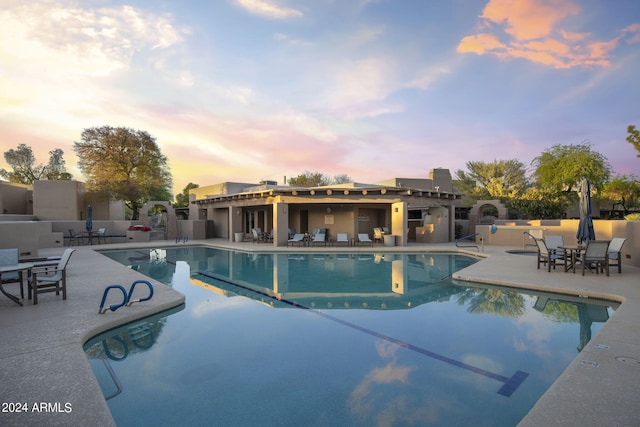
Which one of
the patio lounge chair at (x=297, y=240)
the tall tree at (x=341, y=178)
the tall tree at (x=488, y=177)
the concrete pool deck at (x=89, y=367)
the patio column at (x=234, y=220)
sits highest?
the tall tree at (x=341, y=178)

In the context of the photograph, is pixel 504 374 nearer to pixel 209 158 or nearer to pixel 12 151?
pixel 209 158

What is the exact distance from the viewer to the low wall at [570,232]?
29.3ft

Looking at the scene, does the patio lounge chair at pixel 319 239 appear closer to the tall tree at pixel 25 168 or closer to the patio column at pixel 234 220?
the patio column at pixel 234 220

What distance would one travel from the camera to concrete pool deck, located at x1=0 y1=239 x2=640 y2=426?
239 centimetres

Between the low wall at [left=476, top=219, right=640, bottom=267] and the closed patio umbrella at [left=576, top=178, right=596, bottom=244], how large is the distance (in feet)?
4.28

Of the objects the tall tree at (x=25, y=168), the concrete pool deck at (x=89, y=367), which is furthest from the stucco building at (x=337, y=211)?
the tall tree at (x=25, y=168)

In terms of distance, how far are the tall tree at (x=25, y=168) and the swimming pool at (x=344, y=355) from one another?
4342cm

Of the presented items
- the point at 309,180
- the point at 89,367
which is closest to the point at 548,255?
the point at 89,367

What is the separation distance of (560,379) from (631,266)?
895 centimetres

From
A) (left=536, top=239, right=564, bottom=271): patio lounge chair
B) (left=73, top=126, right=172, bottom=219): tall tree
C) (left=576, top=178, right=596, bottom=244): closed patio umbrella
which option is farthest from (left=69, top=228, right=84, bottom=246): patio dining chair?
(left=576, top=178, right=596, bottom=244): closed patio umbrella

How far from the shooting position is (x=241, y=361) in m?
3.84

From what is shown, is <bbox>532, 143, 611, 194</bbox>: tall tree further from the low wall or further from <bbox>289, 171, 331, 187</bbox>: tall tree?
<bbox>289, 171, 331, 187</bbox>: tall tree

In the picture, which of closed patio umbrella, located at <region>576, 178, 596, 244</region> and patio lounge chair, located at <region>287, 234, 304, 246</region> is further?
patio lounge chair, located at <region>287, 234, 304, 246</region>

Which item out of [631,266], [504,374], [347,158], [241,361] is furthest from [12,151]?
[631,266]
